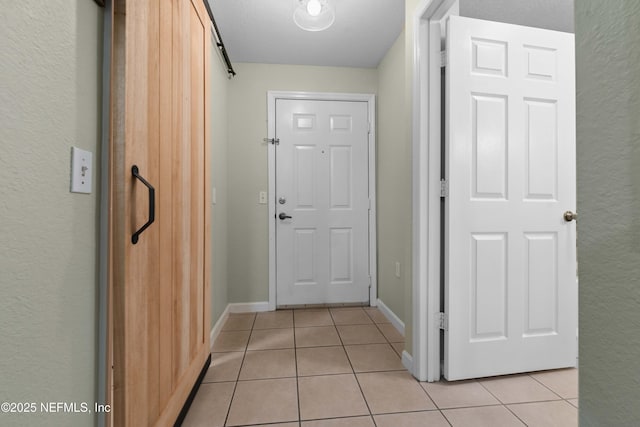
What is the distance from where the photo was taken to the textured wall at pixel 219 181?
2191 mm

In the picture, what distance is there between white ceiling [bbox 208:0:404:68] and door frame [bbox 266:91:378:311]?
304 millimetres

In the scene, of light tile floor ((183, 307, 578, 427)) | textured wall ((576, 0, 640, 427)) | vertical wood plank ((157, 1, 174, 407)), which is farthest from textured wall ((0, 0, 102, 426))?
textured wall ((576, 0, 640, 427))

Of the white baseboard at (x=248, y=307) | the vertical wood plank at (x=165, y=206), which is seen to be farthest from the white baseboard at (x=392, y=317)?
the vertical wood plank at (x=165, y=206)

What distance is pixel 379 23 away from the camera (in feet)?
7.26

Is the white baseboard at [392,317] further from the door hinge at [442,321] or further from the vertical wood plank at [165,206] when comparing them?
the vertical wood plank at [165,206]

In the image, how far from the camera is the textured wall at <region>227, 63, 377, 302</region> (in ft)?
8.95

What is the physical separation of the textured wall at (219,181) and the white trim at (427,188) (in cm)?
148

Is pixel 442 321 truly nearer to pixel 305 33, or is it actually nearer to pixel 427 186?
pixel 427 186

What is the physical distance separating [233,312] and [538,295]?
239 centimetres

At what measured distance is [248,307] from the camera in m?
2.73

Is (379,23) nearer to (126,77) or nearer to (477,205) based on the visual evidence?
(477,205)

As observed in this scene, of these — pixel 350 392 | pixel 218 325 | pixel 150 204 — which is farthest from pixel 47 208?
pixel 218 325

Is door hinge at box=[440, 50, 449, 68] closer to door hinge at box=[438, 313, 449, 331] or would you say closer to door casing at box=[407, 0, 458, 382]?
door casing at box=[407, 0, 458, 382]

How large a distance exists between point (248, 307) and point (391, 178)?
5.94ft
